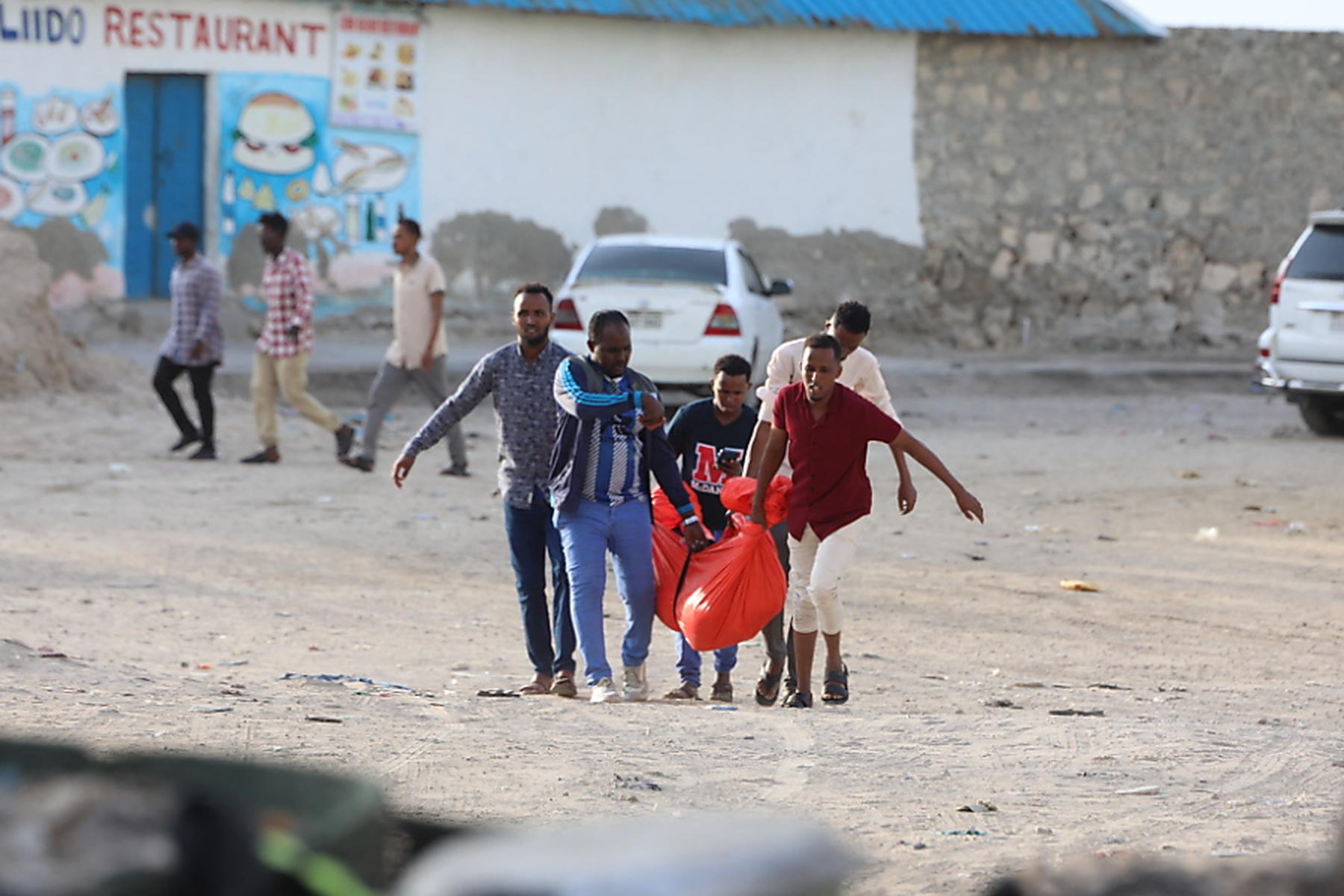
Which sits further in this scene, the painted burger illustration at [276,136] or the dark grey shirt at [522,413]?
the painted burger illustration at [276,136]

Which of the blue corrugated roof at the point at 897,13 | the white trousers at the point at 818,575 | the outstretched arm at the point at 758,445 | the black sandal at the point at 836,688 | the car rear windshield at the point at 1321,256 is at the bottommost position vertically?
the black sandal at the point at 836,688

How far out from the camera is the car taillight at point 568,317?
47.1ft

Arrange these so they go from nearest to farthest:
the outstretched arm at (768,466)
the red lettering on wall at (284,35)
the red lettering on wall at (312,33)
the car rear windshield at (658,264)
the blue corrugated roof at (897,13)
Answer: the outstretched arm at (768,466), the car rear windshield at (658,264), the red lettering on wall at (284,35), the red lettering on wall at (312,33), the blue corrugated roof at (897,13)

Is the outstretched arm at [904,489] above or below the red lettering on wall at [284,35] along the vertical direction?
below

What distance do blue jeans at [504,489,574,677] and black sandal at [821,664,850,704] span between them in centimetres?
103

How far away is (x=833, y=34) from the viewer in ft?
69.3

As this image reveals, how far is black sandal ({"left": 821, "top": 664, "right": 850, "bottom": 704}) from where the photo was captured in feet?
22.0

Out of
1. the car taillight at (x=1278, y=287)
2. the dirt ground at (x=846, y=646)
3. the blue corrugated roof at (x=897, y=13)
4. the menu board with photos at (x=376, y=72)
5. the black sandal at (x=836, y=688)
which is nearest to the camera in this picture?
the dirt ground at (x=846, y=646)

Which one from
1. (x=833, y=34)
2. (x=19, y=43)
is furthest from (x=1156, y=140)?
(x=19, y=43)

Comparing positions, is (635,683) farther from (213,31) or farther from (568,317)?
(213,31)

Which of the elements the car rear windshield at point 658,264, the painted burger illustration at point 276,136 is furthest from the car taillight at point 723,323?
the painted burger illustration at point 276,136

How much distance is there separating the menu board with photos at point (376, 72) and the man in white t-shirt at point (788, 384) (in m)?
12.8

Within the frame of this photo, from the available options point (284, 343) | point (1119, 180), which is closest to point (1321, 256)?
point (1119, 180)

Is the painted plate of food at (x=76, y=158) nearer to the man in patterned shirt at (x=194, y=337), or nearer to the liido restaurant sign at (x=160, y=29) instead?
the liido restaurant sign at (x=160, y=29)
